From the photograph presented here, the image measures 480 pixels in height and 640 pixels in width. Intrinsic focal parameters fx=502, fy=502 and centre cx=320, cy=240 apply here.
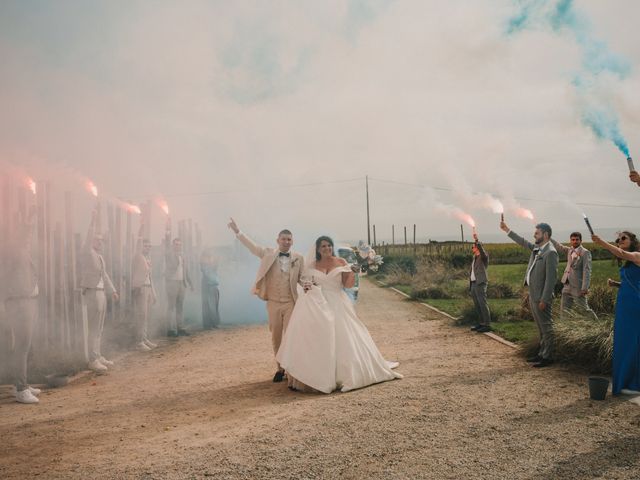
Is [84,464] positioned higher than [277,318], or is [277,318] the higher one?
[277,318]

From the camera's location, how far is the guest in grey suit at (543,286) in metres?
7.88

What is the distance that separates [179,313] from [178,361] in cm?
338

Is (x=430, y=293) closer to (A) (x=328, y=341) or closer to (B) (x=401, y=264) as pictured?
(B) (x=401, y=264)

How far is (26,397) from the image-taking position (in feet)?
22.3

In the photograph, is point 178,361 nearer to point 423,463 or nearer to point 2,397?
point 2,397

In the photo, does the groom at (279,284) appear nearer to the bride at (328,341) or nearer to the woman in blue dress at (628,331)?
the bride at (328,341)

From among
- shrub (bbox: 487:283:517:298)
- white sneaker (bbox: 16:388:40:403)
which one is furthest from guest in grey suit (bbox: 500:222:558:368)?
shrub (bbox: 487:283:517:298)

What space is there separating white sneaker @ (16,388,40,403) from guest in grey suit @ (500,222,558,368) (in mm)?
7291

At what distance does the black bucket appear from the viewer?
593 cm

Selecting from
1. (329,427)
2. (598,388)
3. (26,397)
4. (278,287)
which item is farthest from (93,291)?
(598,388)

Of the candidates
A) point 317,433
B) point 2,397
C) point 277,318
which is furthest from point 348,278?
point 2,397

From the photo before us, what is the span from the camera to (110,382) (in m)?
7.92

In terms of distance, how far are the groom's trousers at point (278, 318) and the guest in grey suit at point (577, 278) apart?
16.0 ft

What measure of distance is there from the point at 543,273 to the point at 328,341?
3764 mm
